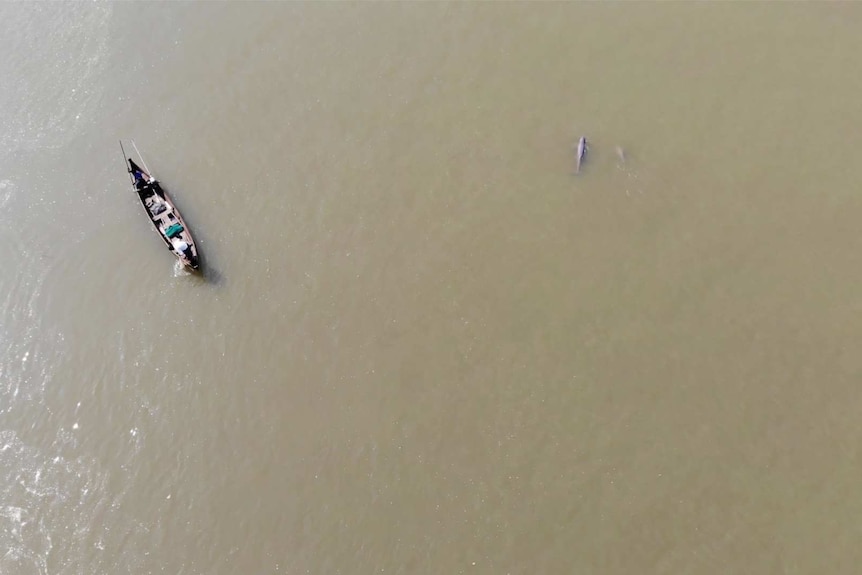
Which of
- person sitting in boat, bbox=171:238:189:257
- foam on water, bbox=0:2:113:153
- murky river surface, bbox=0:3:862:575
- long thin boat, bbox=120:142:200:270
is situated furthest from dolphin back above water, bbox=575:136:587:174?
foam on water, bbox=0:2:113:153

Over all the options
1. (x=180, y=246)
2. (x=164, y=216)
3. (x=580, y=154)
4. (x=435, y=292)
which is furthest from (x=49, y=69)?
(x=580, y=154)

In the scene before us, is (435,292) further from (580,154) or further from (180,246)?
(180,246)

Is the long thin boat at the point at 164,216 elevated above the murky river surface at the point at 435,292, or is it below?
above

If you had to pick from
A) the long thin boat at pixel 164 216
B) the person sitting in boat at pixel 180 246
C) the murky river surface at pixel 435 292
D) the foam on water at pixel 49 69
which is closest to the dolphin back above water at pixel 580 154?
the murky river surface at pixel 435 292

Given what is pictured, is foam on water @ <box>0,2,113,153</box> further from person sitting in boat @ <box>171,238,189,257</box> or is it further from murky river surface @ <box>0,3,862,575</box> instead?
person sitting in boat @ <box>171,238,189,257</box>

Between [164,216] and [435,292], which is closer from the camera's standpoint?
[435,292]

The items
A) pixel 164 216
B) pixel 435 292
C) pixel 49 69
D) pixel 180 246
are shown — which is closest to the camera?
pixel 435 292

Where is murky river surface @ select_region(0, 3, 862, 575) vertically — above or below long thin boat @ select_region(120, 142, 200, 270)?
below

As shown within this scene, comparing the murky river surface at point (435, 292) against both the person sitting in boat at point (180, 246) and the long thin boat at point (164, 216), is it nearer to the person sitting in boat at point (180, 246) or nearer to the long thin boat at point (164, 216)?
the long thin boat at point (164, 216)
